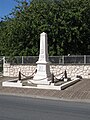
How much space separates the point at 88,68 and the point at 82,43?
539 centimetres

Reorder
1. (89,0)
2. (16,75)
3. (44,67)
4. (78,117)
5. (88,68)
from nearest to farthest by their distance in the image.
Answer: (78,117)
(44,67)
(88,68)
(16,75)
(89,0)

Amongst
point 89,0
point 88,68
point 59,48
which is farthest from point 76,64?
point 89,0

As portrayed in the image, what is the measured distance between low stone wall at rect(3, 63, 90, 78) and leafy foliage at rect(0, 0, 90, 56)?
5.67ft

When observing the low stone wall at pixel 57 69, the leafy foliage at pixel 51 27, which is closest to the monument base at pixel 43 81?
the low stone wall at pixel 57 69

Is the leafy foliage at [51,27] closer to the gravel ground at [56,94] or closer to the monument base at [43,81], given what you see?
the monument base at [43,81]

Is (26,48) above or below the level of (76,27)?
below

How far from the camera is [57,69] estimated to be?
65.0 feet

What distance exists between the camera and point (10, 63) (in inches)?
833

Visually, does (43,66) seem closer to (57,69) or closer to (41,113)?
(57,69)

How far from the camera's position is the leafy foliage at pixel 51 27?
21750 millimetres

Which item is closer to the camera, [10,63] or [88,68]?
[88,68]

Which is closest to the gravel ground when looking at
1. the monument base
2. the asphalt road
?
the monument base

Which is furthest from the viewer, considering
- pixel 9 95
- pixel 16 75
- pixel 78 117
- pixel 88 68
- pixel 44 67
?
pixel 16 75

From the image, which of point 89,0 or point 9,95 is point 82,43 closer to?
point 89,0
